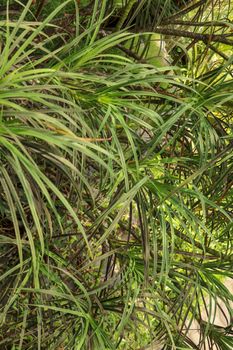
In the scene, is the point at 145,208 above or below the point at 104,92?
below

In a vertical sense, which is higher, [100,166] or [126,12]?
[126,12]

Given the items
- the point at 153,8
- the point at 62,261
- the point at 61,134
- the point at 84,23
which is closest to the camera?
the point at 61,134

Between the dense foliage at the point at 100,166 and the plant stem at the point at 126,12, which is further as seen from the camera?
the plant stem at the point at 126,12

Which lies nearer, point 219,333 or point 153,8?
point 219,333

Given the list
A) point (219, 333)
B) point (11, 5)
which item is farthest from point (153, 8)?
point (219, 333)

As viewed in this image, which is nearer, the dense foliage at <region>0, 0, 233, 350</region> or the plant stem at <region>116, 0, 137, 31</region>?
the dense foliage at <region>0, 0, 233, 350</region>

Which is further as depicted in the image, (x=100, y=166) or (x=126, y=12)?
(x=126, y=12)

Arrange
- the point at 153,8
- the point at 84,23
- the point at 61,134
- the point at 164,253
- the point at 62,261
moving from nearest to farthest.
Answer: the point at 61,134 < the point at 164,253 < the point at 62,261 < the point at 153,8 < the point at 84,23

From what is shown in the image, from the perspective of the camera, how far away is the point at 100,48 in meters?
1.13

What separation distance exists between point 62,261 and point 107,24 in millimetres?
861

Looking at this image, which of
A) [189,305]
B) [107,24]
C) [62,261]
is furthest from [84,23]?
[189,305]

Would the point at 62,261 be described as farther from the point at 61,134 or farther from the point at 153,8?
the point at 153,8

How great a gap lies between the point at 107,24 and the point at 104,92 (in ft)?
2.61

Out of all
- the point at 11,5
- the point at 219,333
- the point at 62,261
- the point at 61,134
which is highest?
the point at 61,134
